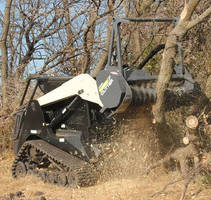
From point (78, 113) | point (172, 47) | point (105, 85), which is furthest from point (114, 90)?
point (78, 113)

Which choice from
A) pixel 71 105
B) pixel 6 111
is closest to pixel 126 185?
pixel 71 105

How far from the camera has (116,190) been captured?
4.77m

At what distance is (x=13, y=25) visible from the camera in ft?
36.6

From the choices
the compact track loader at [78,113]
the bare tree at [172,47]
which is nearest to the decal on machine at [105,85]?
the compact track loader at [78,113]

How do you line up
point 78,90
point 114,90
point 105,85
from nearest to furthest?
point 114,90 → point 105,85 → point 78,90

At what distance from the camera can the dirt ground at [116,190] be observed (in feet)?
14.4

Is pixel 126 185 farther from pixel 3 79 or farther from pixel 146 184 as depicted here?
pixel 3 79

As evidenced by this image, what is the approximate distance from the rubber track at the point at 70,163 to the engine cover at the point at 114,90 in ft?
3.74

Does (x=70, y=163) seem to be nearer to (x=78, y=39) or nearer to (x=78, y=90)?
(x=78, y=90)

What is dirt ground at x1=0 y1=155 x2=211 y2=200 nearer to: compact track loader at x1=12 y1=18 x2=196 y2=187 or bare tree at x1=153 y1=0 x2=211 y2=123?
compact track loader at x1=12 y1=18 x2=196 y2=187

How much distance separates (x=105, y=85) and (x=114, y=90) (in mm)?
212

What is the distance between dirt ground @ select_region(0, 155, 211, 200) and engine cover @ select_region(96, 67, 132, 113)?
1073mm

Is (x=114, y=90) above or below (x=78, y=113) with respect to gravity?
above

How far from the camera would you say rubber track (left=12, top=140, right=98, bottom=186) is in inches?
204
